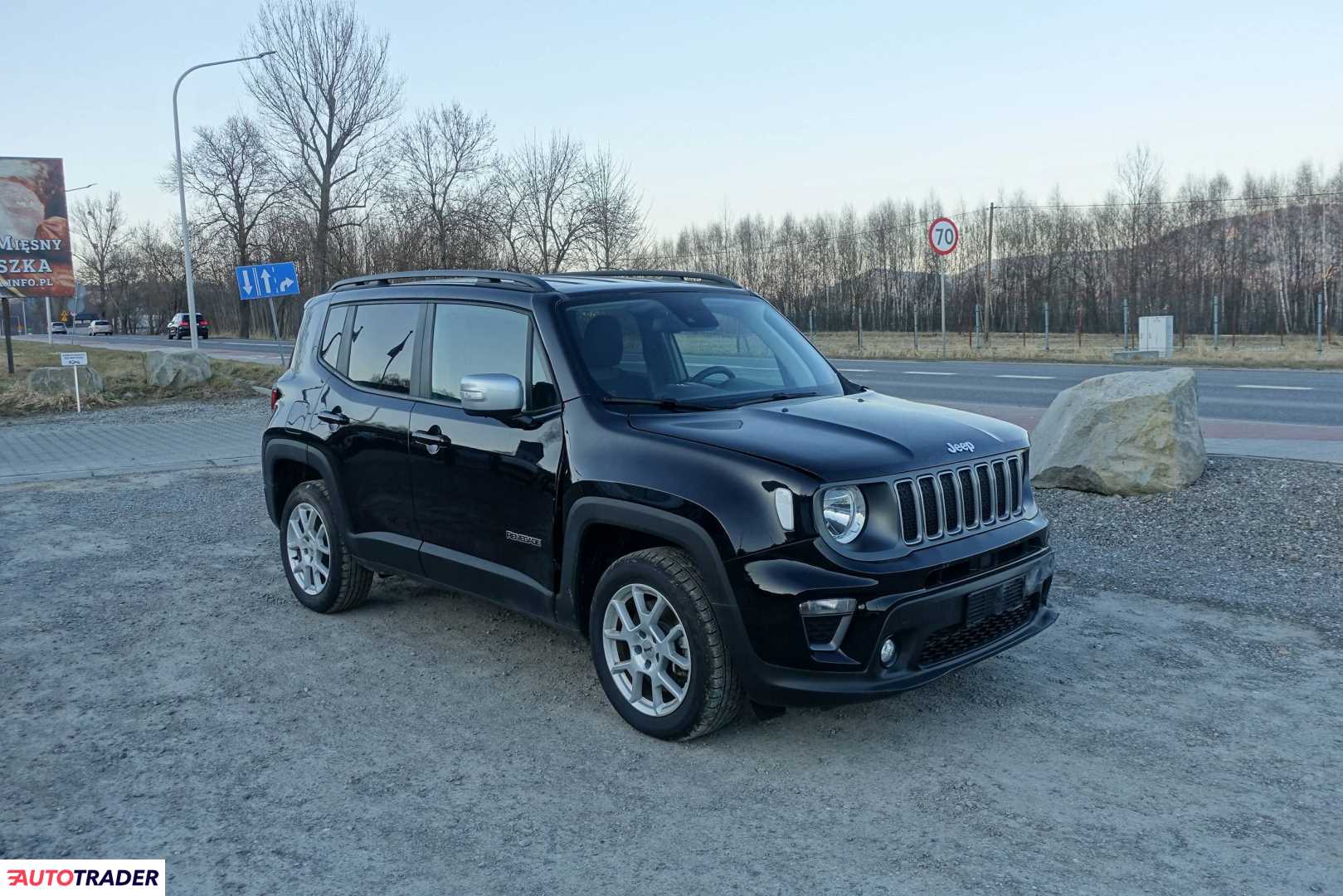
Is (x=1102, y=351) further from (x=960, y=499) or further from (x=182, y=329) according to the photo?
(x=182, y=329)

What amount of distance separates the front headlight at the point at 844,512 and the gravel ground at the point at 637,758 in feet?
2.96

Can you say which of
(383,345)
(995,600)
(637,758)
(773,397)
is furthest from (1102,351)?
(637,758)

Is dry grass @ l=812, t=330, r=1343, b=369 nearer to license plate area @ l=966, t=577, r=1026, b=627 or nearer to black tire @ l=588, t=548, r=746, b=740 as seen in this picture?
license plate area @ l=966, t=577, r=1026, b=627

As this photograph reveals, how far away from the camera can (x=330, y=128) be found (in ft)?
Result: 155

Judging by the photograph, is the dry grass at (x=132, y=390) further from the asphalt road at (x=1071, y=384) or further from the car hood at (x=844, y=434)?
the car hood at (x=844, y=434)

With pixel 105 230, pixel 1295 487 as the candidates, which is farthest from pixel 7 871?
pixel 105 230

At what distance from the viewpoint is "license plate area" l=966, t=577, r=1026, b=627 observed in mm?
4105

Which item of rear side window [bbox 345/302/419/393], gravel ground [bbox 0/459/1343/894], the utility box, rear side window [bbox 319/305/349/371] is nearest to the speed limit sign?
the utility box

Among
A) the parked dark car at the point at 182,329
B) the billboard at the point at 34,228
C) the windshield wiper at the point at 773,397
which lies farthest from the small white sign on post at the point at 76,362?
the parked dark car at the point at 182,329

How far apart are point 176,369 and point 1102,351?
2468 centimetres

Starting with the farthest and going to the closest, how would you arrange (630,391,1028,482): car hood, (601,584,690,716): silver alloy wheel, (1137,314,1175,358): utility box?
(1137,314,1175,358): utility box → (601,584,690,716): silver alloy wheel → (630,391,1028,482): car hood

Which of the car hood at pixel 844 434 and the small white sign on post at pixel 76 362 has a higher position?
the small white sign on post at pixel 76 362

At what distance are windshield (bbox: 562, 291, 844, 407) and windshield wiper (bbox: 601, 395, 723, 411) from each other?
0.04 feet

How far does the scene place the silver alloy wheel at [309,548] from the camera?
20.4 ft
